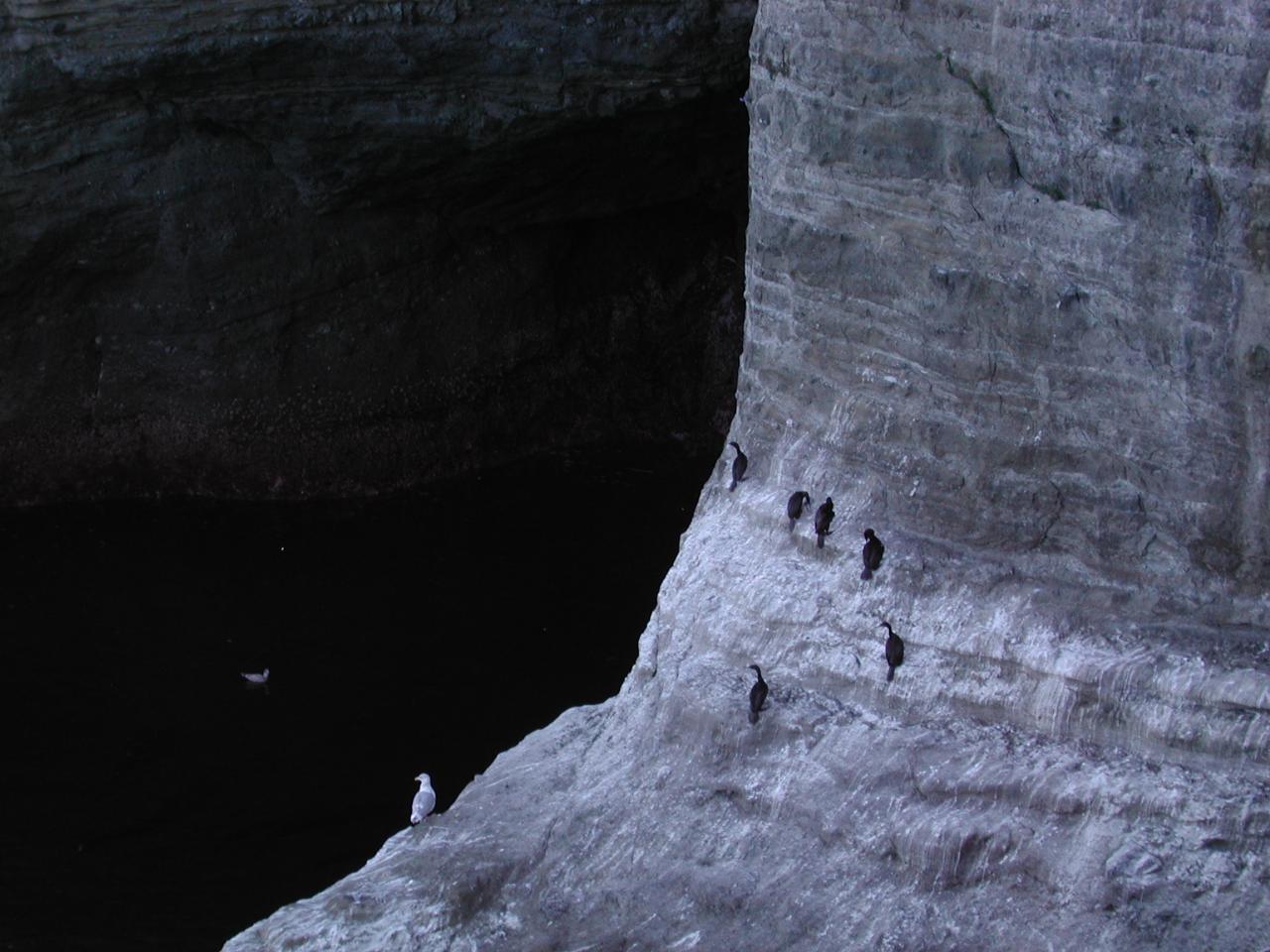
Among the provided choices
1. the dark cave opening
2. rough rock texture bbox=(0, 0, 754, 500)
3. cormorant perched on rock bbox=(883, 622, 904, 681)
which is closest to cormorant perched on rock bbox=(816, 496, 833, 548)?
cormorant perched on rock bbox=(883, 622, 904, 681)

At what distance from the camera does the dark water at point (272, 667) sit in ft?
36.8

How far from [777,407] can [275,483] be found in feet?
26.8

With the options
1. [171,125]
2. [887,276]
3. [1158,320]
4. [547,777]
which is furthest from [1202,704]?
[171,125]

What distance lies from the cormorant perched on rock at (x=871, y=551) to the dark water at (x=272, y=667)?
4.50 metres

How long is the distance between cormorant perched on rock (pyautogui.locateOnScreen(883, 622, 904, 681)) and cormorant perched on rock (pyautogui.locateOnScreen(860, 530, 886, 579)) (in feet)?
0.85

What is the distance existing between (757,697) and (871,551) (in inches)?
31.1

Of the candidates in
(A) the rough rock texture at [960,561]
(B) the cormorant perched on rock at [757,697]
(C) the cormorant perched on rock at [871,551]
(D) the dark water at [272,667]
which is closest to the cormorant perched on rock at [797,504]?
(A) the rough rock texture at [960,561]

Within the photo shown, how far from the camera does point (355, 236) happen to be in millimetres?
15766

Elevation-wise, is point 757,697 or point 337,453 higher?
point 757,697

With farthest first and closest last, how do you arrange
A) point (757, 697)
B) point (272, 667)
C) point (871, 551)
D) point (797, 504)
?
point (272, 667) < point (797, 504) < point (757, 697) < point (871, 551)

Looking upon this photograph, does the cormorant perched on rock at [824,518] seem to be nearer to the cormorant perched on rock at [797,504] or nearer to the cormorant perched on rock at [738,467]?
the cormorant perched on rock at [797,504]

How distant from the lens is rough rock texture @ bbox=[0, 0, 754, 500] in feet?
44.2

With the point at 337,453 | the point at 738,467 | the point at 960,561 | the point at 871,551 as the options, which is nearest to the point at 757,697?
the point at 871,551

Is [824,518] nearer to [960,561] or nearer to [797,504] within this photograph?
[797,504]
